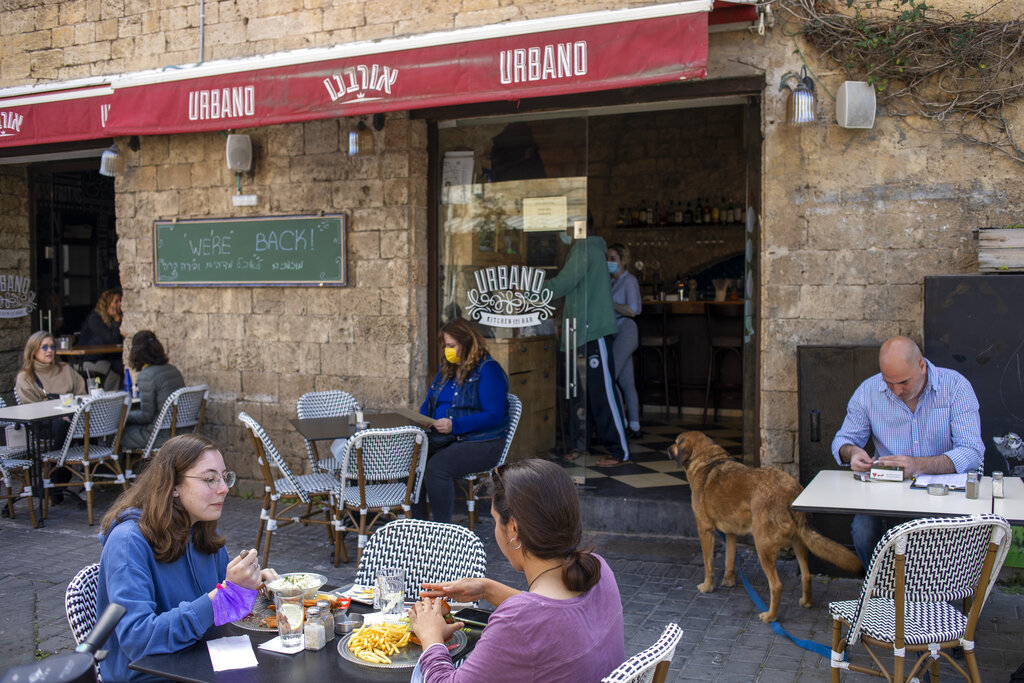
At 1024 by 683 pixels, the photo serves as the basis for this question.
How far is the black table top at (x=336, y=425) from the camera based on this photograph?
217 inches

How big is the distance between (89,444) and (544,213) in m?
3.91

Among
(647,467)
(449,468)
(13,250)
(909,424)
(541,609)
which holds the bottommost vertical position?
(647,467)

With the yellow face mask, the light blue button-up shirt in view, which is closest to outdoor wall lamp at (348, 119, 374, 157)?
the yellow face mask

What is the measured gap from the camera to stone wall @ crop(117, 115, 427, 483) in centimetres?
679

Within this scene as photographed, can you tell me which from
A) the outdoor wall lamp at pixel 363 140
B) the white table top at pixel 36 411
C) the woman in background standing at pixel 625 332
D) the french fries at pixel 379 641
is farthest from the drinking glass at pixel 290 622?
→ the woman in background standing at pixel 625 332

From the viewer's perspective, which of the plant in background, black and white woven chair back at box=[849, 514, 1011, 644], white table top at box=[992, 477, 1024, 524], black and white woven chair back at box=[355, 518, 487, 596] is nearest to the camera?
black and white woven chair back at box=[849, 514, 1011, 644]

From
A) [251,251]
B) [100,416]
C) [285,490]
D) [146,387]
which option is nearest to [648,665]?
[285,490]

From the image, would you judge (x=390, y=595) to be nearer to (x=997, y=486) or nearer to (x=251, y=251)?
(x=997, y=486)

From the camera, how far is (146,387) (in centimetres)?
699

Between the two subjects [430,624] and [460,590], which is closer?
[430,624]

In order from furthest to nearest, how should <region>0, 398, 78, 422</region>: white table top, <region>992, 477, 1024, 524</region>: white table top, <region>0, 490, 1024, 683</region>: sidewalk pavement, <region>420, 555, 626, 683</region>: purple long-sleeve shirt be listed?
<region>0, 398, 78, 422</region>: white table top → <region>0, 490, 1024, 683</region>: sidewalk pavement → <region>992, 477, 1024, 524</region>: white table top → <region>420, 555, 626, 683</region>: purple long-sleeve shirt

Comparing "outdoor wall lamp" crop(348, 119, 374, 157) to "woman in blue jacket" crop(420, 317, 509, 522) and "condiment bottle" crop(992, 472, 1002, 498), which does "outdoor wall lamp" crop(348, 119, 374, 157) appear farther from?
"condiment bottle" crop(992, 472, 1002, 498)

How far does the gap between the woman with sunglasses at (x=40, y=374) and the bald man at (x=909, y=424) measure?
619 cm

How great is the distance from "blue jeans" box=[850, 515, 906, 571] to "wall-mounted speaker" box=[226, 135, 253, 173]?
5311 mm
